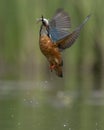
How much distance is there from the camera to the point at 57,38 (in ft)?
18.3

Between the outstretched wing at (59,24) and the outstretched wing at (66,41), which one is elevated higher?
the outstretched wing at (59,24)

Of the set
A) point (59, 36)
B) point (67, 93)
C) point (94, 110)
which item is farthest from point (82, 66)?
point (59, 36)

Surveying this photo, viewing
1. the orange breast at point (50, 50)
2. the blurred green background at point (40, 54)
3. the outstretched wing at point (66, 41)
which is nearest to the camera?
the orange breast at point (50, 50)

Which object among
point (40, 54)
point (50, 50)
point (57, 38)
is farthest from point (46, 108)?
point (40, 54)

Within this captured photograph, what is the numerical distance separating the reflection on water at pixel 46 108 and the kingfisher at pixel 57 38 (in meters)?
1.13

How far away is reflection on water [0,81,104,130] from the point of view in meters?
6.79

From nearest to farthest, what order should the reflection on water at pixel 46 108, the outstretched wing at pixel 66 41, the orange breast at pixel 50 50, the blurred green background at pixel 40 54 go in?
the orange breast at pixel 50 50
the outstretched wing at pixel 66 41
the reflection on water at pixel 46 108
the blurred green background at pixel 40 54

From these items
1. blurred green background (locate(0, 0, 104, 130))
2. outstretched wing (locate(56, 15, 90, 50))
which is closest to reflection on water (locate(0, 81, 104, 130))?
blurred green background (locate(0, 0, 104, 130))

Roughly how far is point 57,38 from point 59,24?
109 millimetres

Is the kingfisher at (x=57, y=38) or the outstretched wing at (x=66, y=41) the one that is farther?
the outstretched wing at (x=66, y=41)

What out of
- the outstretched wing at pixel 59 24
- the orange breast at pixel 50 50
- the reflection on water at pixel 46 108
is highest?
the outstretched wing at pixel 59 24

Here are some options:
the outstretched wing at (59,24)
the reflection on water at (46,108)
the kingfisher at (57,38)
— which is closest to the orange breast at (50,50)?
the kingfisher at (57,38)

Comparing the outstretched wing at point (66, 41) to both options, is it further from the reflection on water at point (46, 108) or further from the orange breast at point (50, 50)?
the reflection on water at point (46, 108)

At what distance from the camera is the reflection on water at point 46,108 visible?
22.3 ft
